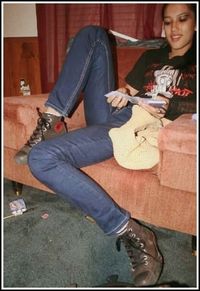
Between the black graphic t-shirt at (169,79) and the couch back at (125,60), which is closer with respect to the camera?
the black graphic t-shirt at (169,79)

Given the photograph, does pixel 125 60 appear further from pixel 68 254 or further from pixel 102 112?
pixel 68 254

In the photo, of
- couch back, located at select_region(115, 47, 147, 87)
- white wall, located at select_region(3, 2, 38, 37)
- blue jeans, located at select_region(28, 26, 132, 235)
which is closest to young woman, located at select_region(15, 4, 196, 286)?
blue jeans, located at select_region(28, 26, 132, 235)

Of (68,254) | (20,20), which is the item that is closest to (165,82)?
(68,254)

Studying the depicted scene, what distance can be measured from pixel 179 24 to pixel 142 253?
42.8 inches

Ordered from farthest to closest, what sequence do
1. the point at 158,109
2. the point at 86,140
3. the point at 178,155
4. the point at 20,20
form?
the point at 20,20 < the point at 158,109 < the point at 86,140 < the point at 178,155

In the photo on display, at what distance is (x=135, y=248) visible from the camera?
43.3 inches

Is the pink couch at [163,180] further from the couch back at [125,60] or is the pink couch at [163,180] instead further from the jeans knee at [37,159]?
the couch back at [125,60]

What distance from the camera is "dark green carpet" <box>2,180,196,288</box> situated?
42.3 inches

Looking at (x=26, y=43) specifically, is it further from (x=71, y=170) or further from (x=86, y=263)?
(x=86, y=263)

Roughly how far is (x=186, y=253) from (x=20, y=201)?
0.94 meters

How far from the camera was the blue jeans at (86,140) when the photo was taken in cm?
107

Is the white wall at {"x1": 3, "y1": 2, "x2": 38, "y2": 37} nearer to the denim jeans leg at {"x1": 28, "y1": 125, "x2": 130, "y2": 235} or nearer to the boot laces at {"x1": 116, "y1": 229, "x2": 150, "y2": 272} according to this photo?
the denim jeans leg at {"x1": 28, "y1": 125, "x2": 130, "y2": 235}

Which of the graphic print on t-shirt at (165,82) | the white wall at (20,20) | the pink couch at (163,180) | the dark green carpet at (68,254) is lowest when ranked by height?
the dark green carpet at (68,254)

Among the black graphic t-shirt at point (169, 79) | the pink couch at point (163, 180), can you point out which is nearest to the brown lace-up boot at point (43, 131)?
the pink couch at point (163, 180)
